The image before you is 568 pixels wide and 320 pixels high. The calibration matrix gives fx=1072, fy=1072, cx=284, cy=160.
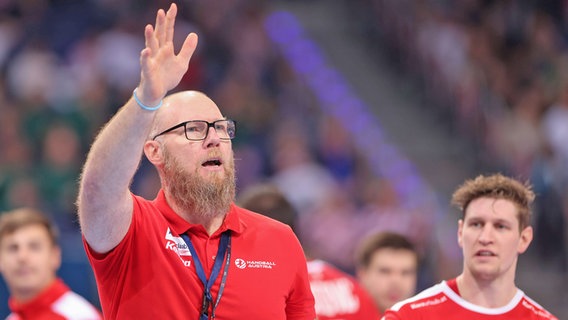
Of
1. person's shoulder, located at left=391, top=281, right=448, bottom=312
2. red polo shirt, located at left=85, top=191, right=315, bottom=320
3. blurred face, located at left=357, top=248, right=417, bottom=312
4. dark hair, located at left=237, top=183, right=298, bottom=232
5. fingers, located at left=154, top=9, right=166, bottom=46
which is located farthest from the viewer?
blurred face, located at left=357, top=248, right=417, bottom=312

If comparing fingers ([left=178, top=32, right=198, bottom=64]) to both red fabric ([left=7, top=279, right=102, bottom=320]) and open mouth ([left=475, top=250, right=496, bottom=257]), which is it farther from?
red fabric ([left=7, top=279, right=102, bottom=320])

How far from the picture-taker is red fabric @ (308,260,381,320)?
24.9 ft

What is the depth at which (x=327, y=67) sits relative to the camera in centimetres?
1794

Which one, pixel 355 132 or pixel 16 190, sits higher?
pixel 355 132

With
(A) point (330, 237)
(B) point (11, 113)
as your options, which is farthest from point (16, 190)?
(A) point (330, 237)

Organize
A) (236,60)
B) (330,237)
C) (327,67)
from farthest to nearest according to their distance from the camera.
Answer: (327,67) < (236,60) < (330,237)

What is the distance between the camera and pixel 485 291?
6.08 m

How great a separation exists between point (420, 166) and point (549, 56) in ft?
7.86

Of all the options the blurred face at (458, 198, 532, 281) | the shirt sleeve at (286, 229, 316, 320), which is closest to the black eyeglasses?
the shirt sleeve at (286, 229, 316, 320)

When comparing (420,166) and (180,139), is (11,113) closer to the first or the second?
(420,166)

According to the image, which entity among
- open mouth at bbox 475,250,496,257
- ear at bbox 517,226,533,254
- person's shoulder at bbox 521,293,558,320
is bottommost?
person's shoulder at bbox 521,293,558,320

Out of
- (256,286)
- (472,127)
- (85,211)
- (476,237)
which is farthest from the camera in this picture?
(472,127)

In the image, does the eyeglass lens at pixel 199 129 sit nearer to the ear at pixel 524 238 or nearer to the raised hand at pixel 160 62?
the raised hand at pixel 160 62

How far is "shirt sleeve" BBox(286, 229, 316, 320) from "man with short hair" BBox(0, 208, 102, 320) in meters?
2.06
